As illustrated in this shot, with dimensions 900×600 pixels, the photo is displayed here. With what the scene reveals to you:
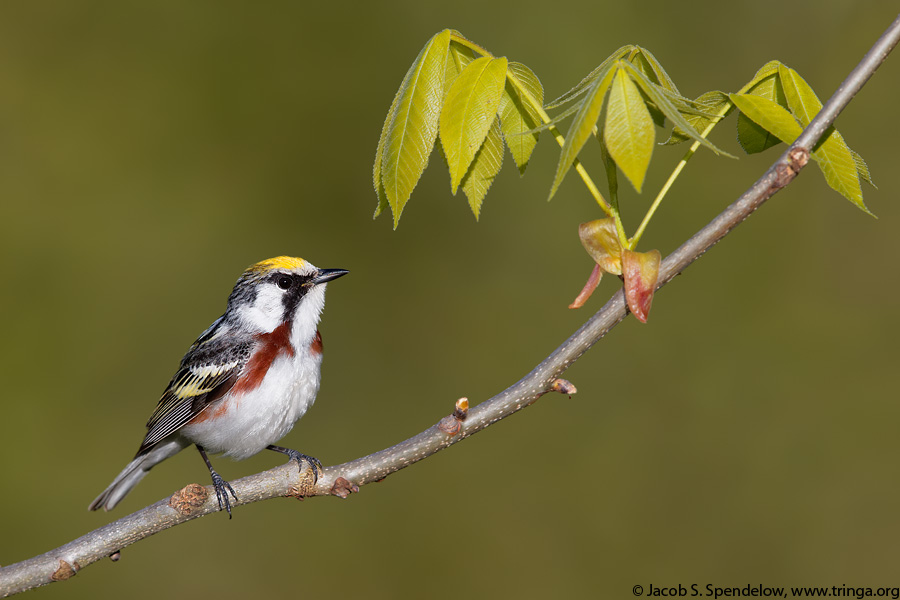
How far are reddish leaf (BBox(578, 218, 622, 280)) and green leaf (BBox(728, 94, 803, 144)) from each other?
1.39 ft

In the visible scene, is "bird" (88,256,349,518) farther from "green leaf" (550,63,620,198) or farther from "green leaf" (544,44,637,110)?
"green leaf" (550,63,620,198)

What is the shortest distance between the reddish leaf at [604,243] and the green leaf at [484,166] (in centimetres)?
32

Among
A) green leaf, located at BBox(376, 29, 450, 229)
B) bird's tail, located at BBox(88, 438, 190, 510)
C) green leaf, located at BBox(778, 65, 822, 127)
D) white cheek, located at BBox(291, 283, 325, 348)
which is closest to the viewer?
green leaf, located at BBox(376, 29, 450, 229)

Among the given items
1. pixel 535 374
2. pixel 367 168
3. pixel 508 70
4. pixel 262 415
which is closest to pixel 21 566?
pixel 262 415

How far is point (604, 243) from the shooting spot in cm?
175

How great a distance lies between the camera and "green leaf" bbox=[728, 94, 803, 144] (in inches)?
68.4

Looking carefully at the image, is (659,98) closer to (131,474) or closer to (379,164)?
(379,164)

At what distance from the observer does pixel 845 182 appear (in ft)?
6.01

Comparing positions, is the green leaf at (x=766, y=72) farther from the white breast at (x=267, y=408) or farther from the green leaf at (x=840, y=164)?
the white breast at (x=267, y=408)

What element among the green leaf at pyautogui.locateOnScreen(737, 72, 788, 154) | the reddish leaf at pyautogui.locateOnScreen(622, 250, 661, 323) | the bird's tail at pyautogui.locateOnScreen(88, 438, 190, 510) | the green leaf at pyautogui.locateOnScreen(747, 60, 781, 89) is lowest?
the bird's tail at pyautogui.locateOnScreen(88, 438, 190, 510)

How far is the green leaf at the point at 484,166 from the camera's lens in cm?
194

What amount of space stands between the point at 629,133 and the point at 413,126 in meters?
0.57

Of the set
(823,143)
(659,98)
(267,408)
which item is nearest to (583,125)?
(659,98)

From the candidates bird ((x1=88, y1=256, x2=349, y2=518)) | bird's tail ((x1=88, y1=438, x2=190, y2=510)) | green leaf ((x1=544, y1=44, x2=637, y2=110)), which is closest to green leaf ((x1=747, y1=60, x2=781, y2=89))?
green leaf ((x1=544, y1=44, x2=637, y2=110))
